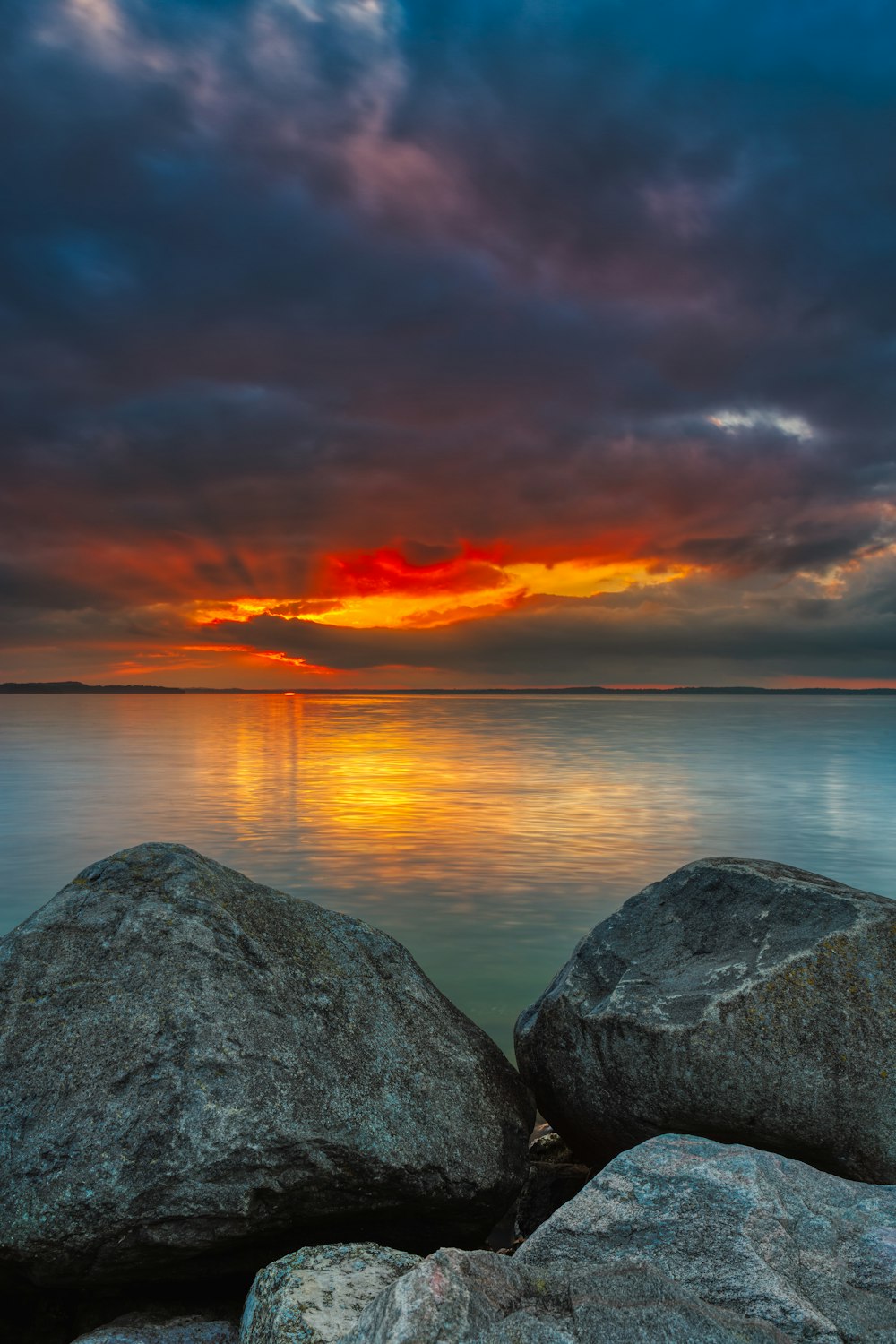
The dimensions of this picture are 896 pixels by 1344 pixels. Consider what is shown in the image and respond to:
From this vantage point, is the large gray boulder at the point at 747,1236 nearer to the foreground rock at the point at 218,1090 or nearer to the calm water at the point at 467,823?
the foreground rock at the point at 218,1090

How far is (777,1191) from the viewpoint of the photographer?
13.5 feet

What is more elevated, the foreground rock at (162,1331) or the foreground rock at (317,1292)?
the foreground rock at (317,1292)

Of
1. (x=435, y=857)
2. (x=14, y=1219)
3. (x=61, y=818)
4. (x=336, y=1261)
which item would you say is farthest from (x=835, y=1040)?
(x=61, y=818)

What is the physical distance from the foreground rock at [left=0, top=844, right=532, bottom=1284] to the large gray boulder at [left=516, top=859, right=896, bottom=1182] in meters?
0.59

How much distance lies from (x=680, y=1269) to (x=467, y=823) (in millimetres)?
25077

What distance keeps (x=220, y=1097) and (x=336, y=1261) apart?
977 millimetres

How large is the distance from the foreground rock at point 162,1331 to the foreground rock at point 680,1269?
180 centimetres

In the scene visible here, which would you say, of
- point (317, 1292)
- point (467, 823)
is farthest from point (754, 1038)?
point (467, 823)

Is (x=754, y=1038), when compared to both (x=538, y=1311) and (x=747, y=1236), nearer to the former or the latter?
(x=747, y=1236)

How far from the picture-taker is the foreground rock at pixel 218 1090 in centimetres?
477

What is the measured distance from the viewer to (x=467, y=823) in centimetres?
2872

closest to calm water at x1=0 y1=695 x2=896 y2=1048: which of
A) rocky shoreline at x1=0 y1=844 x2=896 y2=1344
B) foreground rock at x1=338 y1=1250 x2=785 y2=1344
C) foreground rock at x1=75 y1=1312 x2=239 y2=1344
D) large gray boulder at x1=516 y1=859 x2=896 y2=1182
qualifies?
large gray boulder at x1=516 y1=859 x2=896 y2=1182

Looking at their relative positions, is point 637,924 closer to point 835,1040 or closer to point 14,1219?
point 835,1040

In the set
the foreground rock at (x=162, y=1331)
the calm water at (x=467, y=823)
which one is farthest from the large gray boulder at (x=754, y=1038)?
the calm water at (x=467, y=823)
